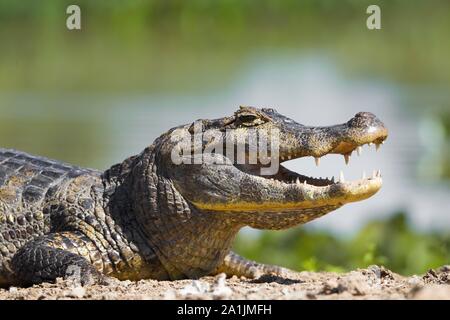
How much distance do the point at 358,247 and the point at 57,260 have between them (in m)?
4.66

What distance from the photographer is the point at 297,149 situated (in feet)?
21.1

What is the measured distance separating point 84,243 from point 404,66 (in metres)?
19.2

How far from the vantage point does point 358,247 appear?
10.4 metres

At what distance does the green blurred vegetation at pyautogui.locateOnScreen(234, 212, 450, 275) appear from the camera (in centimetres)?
987

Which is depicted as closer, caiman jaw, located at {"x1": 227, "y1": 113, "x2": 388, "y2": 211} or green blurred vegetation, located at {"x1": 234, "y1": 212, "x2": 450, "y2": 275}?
caiman jaw, located at {"x1": 227, "y1": 113, "x2": 388, "y2": 211}

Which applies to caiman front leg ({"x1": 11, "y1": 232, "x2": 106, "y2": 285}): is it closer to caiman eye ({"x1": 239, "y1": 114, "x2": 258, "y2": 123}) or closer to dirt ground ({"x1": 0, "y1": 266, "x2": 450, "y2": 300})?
dirt ground ({"x1": 0, "y1": 266, "x2": 450, "y2": 300})

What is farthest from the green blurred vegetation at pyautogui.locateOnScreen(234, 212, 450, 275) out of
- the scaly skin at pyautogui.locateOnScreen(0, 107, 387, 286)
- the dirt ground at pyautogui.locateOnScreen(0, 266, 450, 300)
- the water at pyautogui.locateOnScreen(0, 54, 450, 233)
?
the scaly skin at pyautogui.locateOnScreen(0, 107, 387, 286)

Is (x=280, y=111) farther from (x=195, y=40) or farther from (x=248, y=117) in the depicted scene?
(x=195, y=40)

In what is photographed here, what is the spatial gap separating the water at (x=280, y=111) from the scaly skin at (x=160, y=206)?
4954 mm

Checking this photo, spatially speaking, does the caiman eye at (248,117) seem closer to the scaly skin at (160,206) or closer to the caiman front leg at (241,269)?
the scaly skin at (160,206)

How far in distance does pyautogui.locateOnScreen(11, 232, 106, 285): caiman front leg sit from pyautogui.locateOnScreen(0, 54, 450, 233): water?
5.35 m

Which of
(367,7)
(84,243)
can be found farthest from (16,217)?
(367,7)

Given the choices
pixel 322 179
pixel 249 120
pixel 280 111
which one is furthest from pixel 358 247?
pixel 280 111

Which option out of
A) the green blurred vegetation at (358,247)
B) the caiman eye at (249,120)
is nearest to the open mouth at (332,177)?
the caiman eye at (249,120)
